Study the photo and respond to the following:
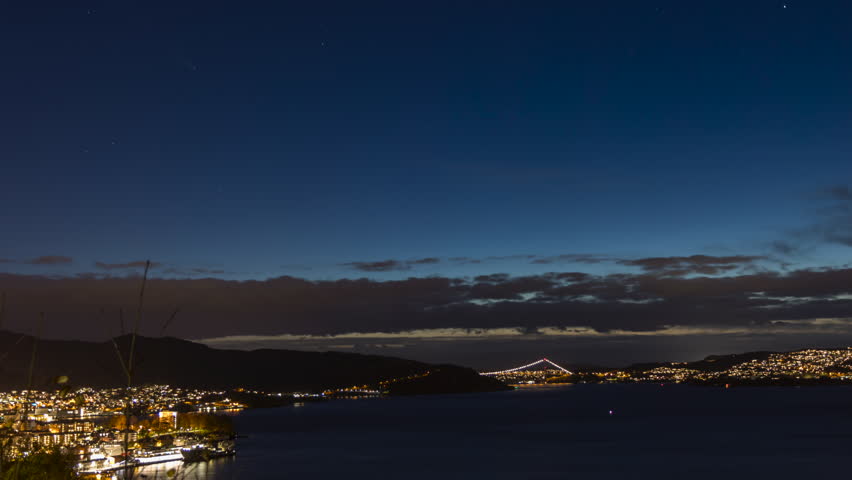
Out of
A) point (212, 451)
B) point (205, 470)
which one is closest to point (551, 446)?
point (212, 451)

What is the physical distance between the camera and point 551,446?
245 feet

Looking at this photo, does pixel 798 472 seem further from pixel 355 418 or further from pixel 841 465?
pixel 355 418

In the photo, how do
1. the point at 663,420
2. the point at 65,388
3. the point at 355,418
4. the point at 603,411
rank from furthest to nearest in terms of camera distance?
the point at 603,411 < the point at 355,418 < the point at 663,420 < the point at 65,388

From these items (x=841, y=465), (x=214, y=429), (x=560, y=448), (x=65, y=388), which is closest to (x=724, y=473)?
(x=841, y=465)

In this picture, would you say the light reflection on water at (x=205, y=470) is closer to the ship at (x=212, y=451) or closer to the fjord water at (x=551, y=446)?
the fjord water at (x=551, y=446)

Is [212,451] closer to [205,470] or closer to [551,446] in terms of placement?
[205,470]

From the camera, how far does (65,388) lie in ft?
15.0

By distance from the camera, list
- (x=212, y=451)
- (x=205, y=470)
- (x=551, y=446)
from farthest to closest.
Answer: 1. (x=551, y=446)
2. (x=212, y=451)
3. (x=205, y=470)

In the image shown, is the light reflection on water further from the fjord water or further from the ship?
the ship

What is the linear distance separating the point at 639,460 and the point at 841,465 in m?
15.0

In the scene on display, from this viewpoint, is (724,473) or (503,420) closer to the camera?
(724,473)

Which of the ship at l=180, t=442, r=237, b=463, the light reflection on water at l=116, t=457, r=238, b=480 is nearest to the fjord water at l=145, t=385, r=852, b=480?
the light reflection on water at l=116, t=457, r=238, b=480

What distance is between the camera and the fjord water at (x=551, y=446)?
186 feet

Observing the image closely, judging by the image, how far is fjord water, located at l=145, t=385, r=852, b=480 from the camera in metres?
56.8
